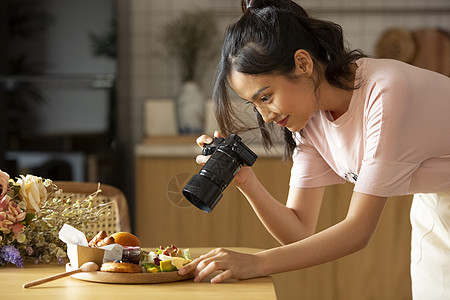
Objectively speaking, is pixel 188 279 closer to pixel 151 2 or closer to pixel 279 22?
pixel 279 22

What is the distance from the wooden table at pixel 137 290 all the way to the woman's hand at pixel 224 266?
15mm

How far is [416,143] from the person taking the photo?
1396 mm

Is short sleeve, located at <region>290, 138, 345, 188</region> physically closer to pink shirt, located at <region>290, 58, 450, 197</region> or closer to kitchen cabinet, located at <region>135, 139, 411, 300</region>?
pink shirt, located at <region>290, 58, 450, 197</region>

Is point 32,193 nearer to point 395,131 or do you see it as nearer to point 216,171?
point 216,171

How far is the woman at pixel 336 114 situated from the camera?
137cm

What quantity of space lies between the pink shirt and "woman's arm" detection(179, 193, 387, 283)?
0.04 meters

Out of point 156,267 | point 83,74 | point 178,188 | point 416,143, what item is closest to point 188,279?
point 156,267

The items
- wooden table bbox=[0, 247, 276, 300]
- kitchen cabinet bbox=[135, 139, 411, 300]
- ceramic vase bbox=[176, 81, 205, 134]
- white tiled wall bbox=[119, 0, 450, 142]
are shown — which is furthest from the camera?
white tiled wall bbox=[119, 0, 450, 142]

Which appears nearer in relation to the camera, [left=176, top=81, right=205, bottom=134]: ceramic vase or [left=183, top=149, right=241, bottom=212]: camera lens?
[left=183, top=149, right=241, bottom=212]: camera lens

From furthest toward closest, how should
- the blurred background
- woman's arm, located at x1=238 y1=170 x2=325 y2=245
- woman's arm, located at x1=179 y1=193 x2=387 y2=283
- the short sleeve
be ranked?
1. the blurred background
2. the short sleeve
3. woman's arm, located at x1=238 y1=170 x2=325 y2=245
4. woman's arm, located at x1=179 y1=193 x2=387 y2=283

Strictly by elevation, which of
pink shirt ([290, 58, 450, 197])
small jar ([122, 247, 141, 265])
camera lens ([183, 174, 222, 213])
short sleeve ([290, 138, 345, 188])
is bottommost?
small jar ([122, 247, 141, 265])

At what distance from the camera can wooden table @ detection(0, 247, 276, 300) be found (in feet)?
3.95

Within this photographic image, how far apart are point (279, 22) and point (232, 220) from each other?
182cm

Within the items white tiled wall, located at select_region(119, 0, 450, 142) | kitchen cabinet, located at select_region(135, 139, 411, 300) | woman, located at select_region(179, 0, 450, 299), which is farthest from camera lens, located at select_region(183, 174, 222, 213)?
white tiled wall, located at select_region(119, 0, 450, 142)
